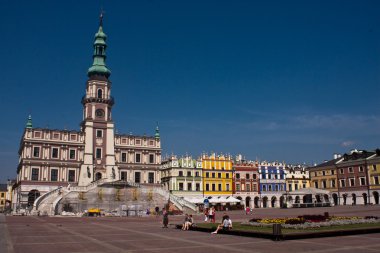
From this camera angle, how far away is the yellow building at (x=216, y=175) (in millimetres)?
93500

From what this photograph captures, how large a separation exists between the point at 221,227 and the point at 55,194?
45696mm

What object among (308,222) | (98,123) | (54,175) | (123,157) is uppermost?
(98,123)

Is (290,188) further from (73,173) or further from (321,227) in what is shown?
(321,227)

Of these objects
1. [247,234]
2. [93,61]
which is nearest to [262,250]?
[247,234]

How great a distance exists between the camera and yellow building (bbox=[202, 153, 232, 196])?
3681 inches

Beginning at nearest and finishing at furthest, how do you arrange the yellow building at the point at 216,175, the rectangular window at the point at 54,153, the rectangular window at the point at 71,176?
the rectangular window at the point at 54,153
the rectangular window at the point at 71,176
the yellow building at the point at 216,175

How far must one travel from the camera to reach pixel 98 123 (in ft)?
256

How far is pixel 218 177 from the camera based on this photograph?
311 feet

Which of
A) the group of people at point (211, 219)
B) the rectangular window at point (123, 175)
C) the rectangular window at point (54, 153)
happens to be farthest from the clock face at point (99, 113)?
the group of people at point (211, 219)

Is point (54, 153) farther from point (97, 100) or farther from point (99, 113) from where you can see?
point (97, 100)

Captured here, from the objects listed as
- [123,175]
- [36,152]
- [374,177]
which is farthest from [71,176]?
[374,177]

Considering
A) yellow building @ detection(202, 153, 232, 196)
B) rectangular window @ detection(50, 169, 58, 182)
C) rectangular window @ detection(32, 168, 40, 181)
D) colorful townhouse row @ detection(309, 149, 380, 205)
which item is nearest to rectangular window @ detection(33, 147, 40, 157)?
rectangular window @ detection(32, 168, 40, 181)

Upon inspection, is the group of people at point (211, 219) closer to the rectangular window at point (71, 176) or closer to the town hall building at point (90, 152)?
the town hall building at point (90, 152)

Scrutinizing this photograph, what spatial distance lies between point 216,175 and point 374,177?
34549 millimetres
